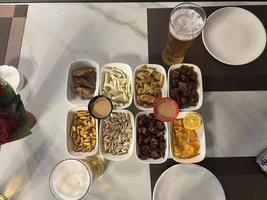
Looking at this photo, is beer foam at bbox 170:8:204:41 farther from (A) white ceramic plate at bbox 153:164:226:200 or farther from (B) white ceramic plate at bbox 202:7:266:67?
(A) white ceramic plate at bbox 153:164:226:200

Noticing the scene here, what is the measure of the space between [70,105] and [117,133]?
7.2 inches

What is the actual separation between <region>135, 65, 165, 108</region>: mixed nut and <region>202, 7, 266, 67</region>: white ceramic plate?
0.65ft

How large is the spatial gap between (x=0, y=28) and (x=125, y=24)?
400 mm

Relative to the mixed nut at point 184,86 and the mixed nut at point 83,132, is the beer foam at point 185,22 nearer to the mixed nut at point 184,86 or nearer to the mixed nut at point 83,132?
the mixed nut at point 184,86

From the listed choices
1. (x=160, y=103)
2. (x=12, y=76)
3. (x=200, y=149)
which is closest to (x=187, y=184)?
(x=200, y=149)

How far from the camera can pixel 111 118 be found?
0.88 meters

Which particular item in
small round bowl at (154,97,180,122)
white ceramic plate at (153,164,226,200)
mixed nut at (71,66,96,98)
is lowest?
white ceramic plate at (153,164,226,200)

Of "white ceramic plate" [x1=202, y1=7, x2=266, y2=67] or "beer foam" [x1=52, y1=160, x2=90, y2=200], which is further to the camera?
"white ceramic plate" [x1=202, y1=7, x2=266, y2=67]

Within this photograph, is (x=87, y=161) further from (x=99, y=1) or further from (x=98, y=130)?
(x=99, y=1)

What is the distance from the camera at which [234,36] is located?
1009 mm

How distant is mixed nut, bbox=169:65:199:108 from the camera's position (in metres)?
0.87

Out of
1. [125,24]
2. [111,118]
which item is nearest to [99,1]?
[125,24]

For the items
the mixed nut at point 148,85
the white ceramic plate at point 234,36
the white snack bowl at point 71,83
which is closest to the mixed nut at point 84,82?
the white snack bowl at point 71,83

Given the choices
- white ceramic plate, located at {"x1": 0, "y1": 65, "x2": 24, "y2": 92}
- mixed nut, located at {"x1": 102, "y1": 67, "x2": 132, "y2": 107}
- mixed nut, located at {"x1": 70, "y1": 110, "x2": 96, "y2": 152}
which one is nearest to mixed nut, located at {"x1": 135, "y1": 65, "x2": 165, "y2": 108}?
mixed nut, located at {"x1": 102, "y1": 67, "x2": 132, "y2": 107}
